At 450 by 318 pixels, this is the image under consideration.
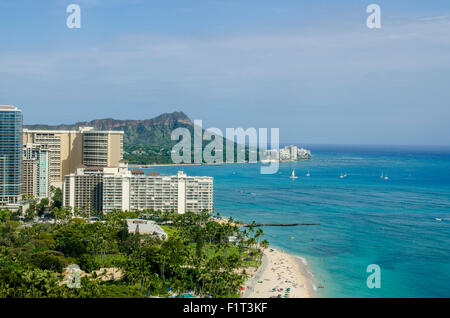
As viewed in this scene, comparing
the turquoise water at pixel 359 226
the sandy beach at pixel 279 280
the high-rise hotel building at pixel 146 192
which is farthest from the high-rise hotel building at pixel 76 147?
the sandy beach at pixel 279 280

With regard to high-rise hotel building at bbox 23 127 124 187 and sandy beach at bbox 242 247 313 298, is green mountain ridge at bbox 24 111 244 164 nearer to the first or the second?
high-rise hotel building at bbox 23 127 124 187

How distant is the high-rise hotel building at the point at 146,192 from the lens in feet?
124

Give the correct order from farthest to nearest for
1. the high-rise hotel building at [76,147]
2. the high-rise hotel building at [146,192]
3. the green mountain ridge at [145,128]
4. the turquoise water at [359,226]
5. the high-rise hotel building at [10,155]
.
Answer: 1. the green mountain ridge at [145,128]
2. the high-rise hotel building at [76,147]
3. the high-rise hotel building at [146,192]
4. the high-rise hotel building at [10,155]
5. the turquoise water at [359,226]

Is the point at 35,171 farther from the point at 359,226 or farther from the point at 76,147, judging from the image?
the point at 359,226

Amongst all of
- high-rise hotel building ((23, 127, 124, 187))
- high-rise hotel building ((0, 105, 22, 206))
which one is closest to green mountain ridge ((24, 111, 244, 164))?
high-rise hotel building ((23, 127, 124, 187))

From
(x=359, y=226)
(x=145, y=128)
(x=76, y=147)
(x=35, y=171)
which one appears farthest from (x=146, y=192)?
(x=145, y=128)

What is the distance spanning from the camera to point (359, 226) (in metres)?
37.0

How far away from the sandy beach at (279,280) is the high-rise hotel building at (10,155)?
75.5ft

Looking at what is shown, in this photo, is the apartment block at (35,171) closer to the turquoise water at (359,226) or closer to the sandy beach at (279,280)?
the turquoise water at (359,226)

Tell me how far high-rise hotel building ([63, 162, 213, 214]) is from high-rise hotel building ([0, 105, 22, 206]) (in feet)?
13.7

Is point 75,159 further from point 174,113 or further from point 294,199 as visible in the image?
point 174,113

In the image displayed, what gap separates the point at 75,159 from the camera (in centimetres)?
4991

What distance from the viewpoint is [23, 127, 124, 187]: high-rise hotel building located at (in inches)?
1850
